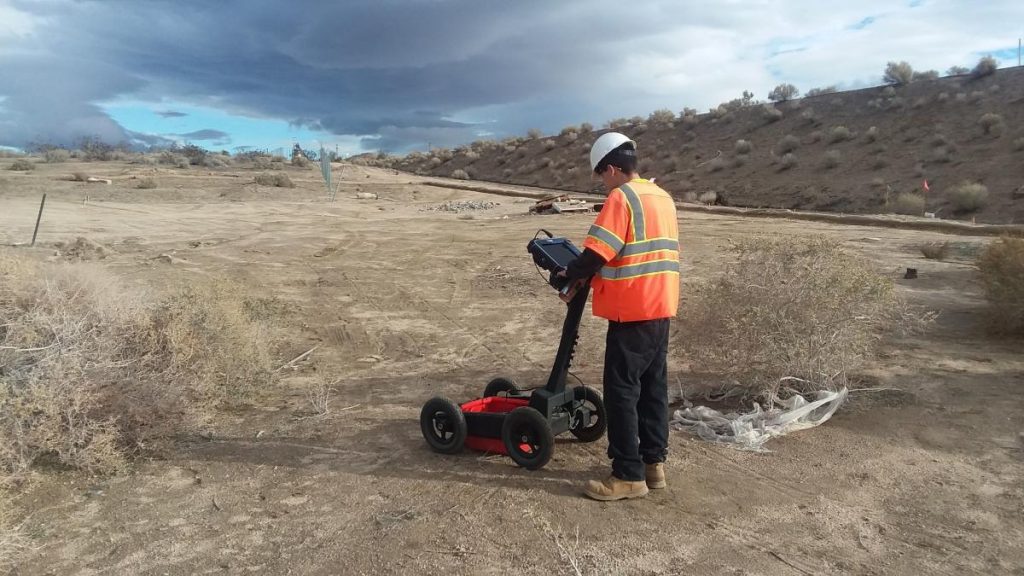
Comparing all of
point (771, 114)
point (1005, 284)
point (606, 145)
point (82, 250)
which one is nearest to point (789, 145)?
point (771, 114)

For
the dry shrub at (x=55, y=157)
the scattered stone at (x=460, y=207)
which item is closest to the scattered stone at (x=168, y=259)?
the scattered stone at (x=460, y=207)

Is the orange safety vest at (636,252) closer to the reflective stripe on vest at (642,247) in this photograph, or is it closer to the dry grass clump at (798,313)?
the reflective stripe on vest at (642,247)

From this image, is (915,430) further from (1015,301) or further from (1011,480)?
(1015,301)

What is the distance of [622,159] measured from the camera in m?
3.71

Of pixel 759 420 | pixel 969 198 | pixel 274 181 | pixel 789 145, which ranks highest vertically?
pixel 789 145

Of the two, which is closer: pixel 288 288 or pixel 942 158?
pixel 288 288

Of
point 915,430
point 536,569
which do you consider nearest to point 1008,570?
point 915,430

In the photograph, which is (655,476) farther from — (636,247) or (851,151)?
(851,151)

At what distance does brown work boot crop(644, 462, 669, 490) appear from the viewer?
3.95 metres

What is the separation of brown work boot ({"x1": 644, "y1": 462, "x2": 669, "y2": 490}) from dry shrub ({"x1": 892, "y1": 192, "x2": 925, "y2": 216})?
2274 centimetres

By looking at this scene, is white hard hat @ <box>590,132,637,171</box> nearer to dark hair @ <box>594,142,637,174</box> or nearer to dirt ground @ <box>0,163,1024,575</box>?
dark hair @ <box>594,142,637,174</box>

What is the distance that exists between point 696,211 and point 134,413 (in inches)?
841

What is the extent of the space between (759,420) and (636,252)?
207cm

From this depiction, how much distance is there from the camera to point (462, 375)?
648 centimetres
